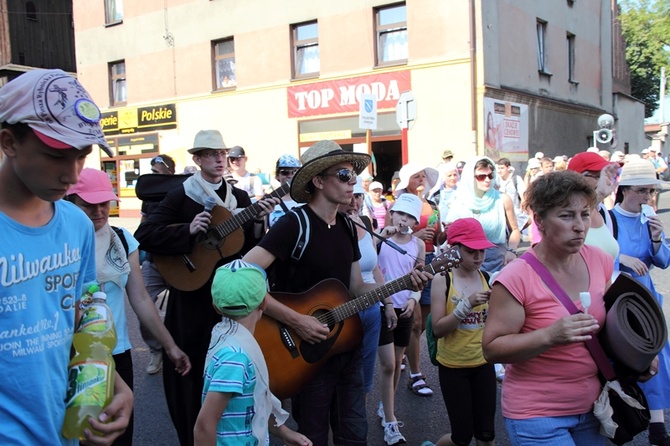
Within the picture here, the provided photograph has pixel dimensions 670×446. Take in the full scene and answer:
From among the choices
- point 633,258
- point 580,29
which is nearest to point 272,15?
point 580,29

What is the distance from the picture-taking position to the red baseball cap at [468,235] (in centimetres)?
371

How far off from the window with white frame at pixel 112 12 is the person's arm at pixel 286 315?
73.6ft

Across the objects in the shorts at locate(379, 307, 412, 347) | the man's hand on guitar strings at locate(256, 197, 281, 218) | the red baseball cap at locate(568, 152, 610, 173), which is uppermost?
the red baseball cap at locate(568, 152, 610, 173)

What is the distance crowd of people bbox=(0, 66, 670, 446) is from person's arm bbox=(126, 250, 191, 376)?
0.03 feet

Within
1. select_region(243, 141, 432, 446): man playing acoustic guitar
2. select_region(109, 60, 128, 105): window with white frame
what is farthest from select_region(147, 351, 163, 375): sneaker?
select_region(109, 60, 128, 105): window with white frame

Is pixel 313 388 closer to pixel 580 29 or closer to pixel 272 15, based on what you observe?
pixel 272 15

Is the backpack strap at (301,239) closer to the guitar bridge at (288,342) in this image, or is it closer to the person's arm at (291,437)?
the guitar bridge at (288,342)

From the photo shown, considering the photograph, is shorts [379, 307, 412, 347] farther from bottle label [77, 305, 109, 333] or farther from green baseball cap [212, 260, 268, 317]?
bottle label [77, 305, 109, 333]

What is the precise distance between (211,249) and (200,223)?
0.78 ft

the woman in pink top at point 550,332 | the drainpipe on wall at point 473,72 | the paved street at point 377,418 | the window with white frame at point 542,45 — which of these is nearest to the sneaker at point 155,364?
the paved street at point 377,418

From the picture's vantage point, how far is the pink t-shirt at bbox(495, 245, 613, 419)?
2496 millimetres

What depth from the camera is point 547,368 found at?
253 centimetres

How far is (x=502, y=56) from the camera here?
17.2m

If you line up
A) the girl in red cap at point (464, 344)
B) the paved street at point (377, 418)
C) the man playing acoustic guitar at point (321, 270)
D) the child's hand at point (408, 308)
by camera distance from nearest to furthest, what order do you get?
the man playing acoustic guitar at point (321, 270), the girl in red cap at point (464, 344), the paved street at point (377, 418), the child's hand at point (408, 308)
